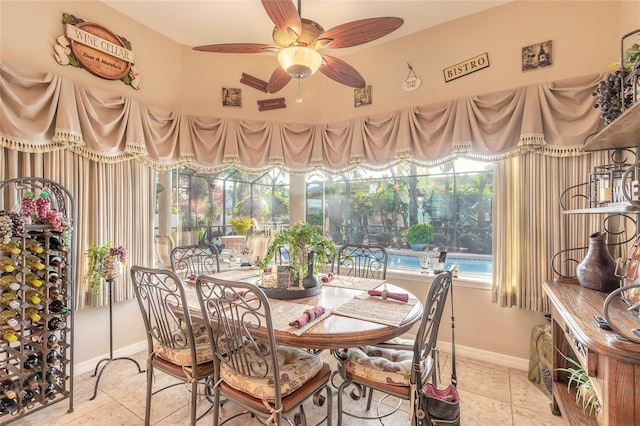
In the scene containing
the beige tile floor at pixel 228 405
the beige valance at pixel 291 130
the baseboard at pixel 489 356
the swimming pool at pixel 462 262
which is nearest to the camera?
the beige tile floor at pixel 228 405

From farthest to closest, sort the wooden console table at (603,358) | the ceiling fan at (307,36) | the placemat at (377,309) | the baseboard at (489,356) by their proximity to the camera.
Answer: the baseboard at (489,356), the ceiling fan at (307,36), the placemat at (377,309), the wooden console table at (603,358)

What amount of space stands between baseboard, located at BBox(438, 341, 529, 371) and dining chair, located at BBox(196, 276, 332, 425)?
173 centimetres

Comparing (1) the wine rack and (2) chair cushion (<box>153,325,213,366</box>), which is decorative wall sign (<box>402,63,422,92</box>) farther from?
(1) the wine rack

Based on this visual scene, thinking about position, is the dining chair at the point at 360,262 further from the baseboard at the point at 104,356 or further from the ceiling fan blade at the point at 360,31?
the baseboard at the point at 104,356

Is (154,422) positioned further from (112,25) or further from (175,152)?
(112,25)

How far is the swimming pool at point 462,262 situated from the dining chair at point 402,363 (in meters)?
1.40

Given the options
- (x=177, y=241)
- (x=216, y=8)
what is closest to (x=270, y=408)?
(x=177, y=241)

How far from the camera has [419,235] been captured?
10.5 ft

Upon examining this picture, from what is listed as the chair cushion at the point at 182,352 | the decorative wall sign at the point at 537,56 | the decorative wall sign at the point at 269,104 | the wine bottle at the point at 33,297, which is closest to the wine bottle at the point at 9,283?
the wine bottle at the point at 33,297

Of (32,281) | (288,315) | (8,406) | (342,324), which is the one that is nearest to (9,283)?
(32,281)

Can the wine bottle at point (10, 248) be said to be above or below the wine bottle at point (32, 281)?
above

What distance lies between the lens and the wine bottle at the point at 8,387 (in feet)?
5.80

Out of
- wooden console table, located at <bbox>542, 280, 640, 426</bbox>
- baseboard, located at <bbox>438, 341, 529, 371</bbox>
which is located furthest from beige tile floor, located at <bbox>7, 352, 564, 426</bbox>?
wooden console table, located at <bbox>542, 280, 640, 426</bbox>

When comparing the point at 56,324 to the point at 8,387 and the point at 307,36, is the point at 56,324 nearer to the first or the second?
the point at 8,387
